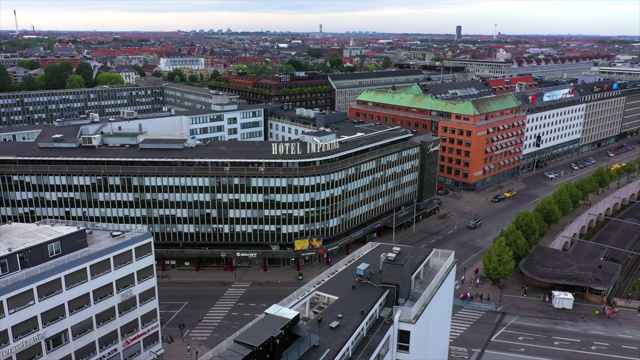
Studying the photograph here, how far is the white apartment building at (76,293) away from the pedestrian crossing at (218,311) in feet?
43.3

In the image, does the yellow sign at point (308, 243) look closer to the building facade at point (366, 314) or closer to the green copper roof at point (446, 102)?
the building facade at point (366, 314)

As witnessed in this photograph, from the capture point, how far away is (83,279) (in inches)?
2319

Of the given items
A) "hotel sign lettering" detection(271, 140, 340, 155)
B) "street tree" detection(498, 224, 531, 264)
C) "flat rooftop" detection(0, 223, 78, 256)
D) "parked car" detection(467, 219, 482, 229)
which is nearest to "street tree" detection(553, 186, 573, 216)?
"parked car" detection(467, 219, 482, 229)

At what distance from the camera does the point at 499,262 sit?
95.9 metres

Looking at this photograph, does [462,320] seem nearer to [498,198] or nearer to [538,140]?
[498,198]

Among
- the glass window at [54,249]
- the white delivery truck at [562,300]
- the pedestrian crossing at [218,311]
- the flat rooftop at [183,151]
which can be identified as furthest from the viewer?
the flat rooftop at [183,151]

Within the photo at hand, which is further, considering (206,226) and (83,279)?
(206,226)

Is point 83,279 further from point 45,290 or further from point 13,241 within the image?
point 13,241

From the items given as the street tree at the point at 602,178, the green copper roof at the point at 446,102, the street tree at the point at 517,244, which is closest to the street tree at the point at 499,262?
the street tree at the point at 517,244

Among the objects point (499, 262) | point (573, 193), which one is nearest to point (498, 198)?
point (573, 193)

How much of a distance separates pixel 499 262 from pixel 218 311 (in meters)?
52.0

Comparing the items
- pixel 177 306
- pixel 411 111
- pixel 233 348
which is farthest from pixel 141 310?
Result: pixel 411 111

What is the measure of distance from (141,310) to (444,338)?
1586 inches

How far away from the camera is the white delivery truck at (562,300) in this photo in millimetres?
92000
